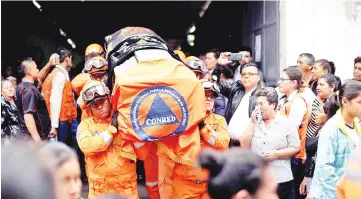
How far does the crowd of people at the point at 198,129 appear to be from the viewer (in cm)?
293

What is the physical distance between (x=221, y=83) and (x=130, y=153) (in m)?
2.08

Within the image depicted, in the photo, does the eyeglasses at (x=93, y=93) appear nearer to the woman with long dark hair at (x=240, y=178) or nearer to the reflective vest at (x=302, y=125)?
the reflective vest at (x=302, y=125)

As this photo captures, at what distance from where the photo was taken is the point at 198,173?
14.0 feet

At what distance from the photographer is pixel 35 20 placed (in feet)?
51.8

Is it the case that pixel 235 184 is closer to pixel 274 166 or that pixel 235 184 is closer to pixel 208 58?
pixel 274 166

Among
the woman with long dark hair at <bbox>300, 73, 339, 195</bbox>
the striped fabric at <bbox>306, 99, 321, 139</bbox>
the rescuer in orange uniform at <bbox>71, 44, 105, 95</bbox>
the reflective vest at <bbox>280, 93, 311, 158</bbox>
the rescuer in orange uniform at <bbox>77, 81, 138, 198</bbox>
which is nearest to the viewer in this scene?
the rescuer in orange uniform at <bbox>77, 81, 138, 198</bbox>

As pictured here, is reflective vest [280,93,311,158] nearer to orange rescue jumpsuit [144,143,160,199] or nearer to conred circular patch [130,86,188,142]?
orange rescue jumpsuit [144,143,160,199]

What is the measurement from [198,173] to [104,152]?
72cm

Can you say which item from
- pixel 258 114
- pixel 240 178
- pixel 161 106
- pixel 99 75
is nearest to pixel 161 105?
pixel 161 106

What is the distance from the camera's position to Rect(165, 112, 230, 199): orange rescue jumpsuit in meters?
4.24

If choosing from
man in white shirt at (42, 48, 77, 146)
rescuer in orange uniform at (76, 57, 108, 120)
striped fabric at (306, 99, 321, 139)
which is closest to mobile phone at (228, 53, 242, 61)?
striped fabric at (306, 99, 321, 139)

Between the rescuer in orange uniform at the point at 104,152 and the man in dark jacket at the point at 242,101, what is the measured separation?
1.06 metres

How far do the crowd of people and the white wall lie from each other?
58cm

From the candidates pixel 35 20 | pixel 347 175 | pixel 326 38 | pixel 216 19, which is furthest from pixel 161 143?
pixel 35 20
